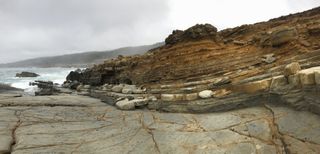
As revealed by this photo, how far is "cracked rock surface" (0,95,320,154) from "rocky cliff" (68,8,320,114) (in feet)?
1.11

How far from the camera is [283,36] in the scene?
815cm

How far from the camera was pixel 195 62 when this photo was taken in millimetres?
9391

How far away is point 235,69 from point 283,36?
1.41 meters

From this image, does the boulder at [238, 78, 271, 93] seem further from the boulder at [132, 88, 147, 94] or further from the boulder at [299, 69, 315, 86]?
the boulder at [132, 88, 147, 94]

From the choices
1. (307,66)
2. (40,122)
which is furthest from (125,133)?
(307,66)

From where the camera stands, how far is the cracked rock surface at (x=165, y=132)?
549cm

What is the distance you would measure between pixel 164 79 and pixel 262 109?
3.69 meters

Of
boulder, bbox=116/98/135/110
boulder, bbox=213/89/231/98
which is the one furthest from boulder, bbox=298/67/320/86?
boulder, bbox=116/98/135/110

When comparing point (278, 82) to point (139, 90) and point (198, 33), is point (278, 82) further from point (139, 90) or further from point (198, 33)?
point (139, 90)

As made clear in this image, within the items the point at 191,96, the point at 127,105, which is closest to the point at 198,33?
the point at 191,96

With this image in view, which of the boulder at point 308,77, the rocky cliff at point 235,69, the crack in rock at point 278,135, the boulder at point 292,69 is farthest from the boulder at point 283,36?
the crack in rock at point 278,135

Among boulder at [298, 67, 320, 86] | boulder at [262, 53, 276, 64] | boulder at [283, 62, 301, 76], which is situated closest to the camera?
boulder at [298, 67, 320, 86]

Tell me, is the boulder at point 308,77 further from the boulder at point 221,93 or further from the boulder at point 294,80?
the boulder at point 221,93

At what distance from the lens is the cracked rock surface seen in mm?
5492
